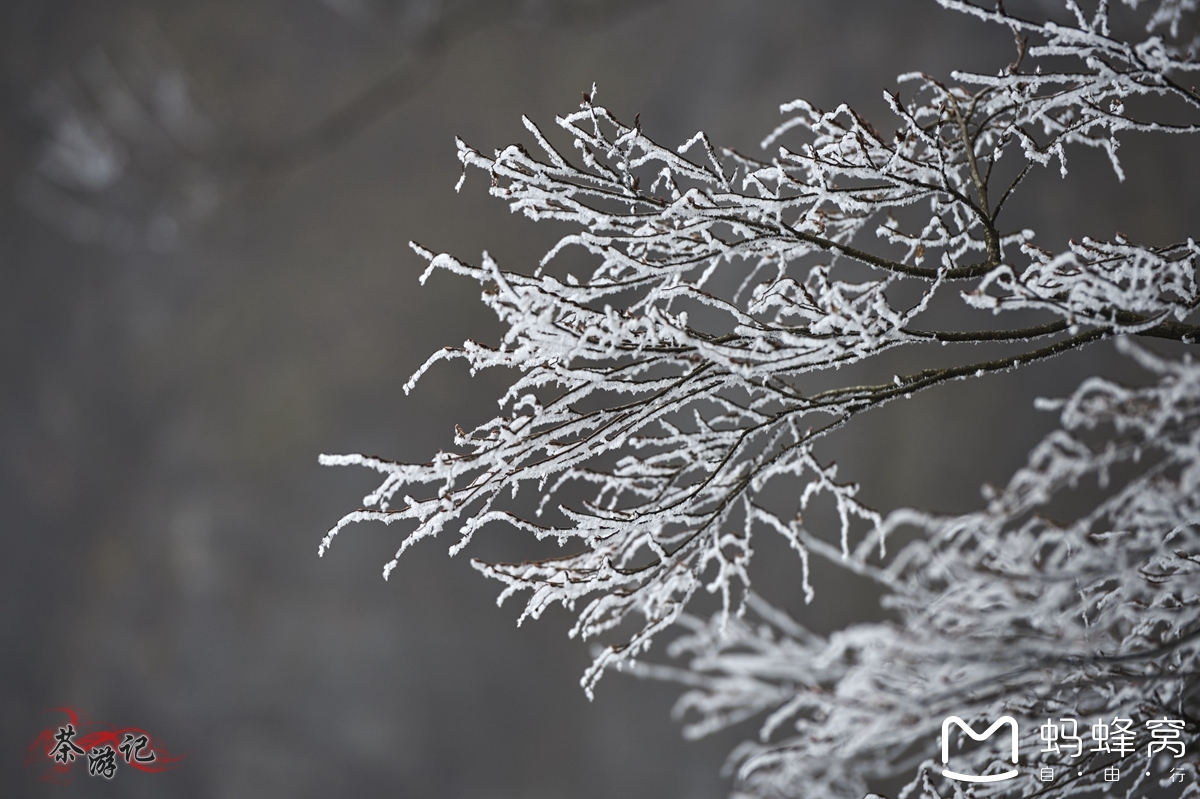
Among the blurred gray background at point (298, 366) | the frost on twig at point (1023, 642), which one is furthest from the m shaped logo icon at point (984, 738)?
the blurred gray background at point (298, 366)

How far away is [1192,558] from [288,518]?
3620 millimetres

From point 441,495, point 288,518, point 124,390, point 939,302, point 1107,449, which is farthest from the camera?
point 124,390

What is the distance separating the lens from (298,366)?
4.03m

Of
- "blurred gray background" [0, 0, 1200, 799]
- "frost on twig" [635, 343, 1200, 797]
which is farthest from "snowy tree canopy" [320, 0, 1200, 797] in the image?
"blurred gray background" [0, 0, 1200, 799]

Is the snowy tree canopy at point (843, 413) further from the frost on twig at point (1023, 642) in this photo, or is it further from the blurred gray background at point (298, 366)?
the blurred gray background at point (298, 366)

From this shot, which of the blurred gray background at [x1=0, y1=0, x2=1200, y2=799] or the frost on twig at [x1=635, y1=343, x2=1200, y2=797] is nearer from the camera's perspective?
the frost on twig at [x1=635, y1=343, x2=1200, y2=797]

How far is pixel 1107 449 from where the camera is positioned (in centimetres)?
92

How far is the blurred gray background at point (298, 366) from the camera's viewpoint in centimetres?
365

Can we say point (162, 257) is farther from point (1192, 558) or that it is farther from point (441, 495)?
point (1192, 558)

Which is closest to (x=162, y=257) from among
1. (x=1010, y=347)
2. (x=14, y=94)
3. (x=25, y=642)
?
(x=14, y=94)

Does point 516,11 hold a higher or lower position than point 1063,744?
higher

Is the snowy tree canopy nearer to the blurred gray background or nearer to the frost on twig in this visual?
the frost on twig

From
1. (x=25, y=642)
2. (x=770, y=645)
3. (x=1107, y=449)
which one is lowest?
(x=770, y=645)

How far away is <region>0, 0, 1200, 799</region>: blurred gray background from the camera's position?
3652 mm
